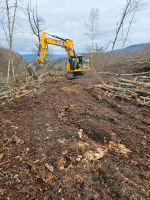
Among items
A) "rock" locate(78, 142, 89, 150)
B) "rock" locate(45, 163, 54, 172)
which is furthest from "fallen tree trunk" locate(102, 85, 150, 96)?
"rock" locate(45, 163, 54, 172)

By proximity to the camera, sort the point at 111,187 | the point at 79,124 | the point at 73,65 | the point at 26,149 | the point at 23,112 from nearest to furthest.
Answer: the point at 111,187, the point at 26,149, the point at 79,124, the point at 23,112, the point at 73,65

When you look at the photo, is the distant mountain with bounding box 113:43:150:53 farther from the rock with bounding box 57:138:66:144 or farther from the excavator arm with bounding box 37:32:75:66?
the rock with bounding box 57:138:66:144

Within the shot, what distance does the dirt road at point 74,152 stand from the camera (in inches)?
115

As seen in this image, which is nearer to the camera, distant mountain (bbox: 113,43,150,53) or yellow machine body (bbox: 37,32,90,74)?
yellow machine body (bbox: 37,32,90,74)

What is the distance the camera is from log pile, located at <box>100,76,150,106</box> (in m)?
6.66

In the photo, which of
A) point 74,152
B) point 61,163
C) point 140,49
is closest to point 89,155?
point 74,152

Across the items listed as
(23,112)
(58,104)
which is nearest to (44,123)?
(23,112)

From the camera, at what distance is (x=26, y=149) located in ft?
12.5

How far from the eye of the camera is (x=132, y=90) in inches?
280

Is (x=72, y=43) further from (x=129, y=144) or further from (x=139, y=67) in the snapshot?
(x=129, y=144)

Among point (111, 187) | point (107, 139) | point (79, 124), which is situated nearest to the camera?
point (111, 187)

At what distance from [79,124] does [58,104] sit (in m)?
1.65

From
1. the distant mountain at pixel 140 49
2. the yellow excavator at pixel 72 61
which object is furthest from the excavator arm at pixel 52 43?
the distant mountain at pixel 140 49

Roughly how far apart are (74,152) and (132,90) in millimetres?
4014
